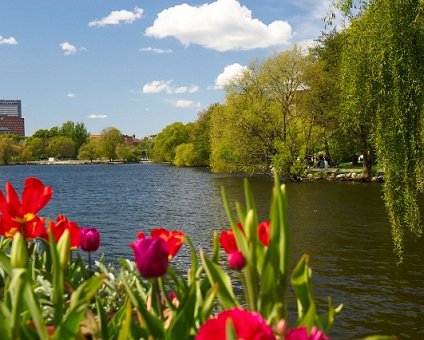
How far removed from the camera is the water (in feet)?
30.7

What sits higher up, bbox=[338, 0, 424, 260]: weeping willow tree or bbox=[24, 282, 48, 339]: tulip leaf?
bbox=[338, 0, 424, 260]: weeping willow tree

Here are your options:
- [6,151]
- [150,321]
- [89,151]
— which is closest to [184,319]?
[150,321]

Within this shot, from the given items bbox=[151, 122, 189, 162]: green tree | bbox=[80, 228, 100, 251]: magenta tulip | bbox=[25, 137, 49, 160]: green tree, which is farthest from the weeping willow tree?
bbox=[25, 137, 49, 160]: green tree

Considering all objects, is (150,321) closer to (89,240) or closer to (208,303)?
(208,303)

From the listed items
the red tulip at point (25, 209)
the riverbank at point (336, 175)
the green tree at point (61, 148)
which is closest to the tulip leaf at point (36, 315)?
the red tulip at point (25, 209)

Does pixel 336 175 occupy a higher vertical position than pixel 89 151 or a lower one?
lower

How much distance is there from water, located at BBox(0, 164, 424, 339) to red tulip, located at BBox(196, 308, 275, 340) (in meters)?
7.27

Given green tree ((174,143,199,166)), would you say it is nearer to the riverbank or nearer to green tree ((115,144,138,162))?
the riverbank

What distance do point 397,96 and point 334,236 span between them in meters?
8.56

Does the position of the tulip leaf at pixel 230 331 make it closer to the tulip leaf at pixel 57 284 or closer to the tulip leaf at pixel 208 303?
the tulip leaf at pixel 208 303

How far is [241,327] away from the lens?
1100 mm

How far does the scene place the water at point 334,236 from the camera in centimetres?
Answer: 934

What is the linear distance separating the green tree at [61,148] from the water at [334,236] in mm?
135854

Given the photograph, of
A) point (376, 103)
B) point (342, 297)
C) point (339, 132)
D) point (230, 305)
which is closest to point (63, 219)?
point (230, 305)
